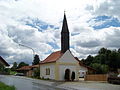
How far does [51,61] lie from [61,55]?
8.70 ft

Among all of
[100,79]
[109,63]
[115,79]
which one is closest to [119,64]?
[109,63]

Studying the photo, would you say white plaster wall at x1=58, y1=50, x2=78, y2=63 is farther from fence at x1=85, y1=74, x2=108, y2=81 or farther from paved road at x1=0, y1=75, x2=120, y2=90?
paved road at x1=0, y1=75, x2=120, y2=90

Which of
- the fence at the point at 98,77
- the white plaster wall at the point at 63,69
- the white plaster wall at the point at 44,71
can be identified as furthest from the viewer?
the white plaster wall at the point at 44,71

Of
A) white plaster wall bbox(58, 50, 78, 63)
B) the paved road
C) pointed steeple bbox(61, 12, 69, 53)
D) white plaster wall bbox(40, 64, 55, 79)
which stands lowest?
the paved road

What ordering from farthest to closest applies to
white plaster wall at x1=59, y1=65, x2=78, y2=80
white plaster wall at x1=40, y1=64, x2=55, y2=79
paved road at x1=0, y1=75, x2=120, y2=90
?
white plaster wall at x1=40, y1=64, x2=55, y2=79 < white plaster wall at x1=59, y1=65, x2=78, y2=80 < paved road at x1=0, y1=75, x2=120, y2=90

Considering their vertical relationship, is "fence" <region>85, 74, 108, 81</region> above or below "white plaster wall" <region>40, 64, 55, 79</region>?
below

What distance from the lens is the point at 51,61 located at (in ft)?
175

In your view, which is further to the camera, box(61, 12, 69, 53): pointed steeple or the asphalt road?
box(61, 12, 69, 53): pointed steeple

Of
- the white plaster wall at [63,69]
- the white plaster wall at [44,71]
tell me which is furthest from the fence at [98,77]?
the white plaster wall at [44,71]

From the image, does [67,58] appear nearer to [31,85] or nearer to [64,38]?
[64,38]

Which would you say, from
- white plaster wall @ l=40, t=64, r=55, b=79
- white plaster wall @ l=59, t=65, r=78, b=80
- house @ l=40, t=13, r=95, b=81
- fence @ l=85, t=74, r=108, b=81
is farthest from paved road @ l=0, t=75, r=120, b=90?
white plaster wall @ l=40, t=64, r=55, b=79

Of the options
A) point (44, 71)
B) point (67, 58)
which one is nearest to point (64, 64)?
point (67, 58)

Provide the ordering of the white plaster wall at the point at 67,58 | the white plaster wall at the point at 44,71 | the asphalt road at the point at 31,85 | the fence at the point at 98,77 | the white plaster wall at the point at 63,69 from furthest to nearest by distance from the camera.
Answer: the white plaster wall at the point at 44,71, the white plaster wall at the point at 67,58, the white plaster wall at the point at 63,69, the fence at the point at 98,77, the asphalt road at the point at 31,85

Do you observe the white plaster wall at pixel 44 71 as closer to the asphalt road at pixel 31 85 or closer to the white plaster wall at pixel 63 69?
the white plaster wall at pixel 63 69
